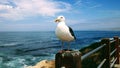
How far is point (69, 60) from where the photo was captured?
3.16 meters

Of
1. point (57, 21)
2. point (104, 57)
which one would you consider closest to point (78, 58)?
point (57, 21)

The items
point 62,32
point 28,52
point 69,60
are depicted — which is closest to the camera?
point 69,60

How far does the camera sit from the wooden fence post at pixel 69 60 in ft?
10.3

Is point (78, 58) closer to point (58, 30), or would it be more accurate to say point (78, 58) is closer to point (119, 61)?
point (58, 30)

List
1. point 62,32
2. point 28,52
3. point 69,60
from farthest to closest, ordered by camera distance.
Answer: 1. point 28,52
2. point 62,32
3. point 69,60

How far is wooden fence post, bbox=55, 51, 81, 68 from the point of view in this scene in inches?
124

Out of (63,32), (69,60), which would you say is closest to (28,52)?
(63,32)

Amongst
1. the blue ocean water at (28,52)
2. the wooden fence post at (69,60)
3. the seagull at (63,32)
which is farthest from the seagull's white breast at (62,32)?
the blue ocean water at (28,52)

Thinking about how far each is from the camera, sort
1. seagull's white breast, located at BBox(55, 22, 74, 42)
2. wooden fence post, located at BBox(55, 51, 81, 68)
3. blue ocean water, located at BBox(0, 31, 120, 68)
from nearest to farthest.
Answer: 1. wooden fence post, located at BBox(55, 51, 81, 68)
2. seagull's white breast, located at BBox(55, 22, 74, 42)
3. blue ocean water, located at BBox(0, 31, 120, 68)

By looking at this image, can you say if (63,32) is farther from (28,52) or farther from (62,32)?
(28,52)

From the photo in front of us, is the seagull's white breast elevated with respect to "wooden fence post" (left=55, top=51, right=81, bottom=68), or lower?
elevated

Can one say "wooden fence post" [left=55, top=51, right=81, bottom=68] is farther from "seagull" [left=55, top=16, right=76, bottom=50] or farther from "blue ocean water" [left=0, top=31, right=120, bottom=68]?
"blue ocean water" [left=0, top=31, right=120, bottom=68]

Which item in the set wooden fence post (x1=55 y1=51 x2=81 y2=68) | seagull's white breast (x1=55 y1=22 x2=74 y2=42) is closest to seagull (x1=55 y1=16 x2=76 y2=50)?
seagull's white breast (x1=55 y1=22 x2=74 y2=42)

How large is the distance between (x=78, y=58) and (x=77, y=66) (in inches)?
3.9
